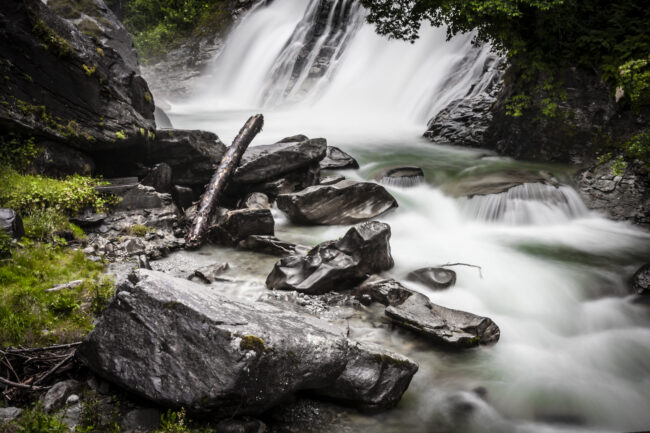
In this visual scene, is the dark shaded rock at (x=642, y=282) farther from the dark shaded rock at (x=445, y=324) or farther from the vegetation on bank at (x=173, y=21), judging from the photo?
the vegetation on bank at (x=173, y=21)

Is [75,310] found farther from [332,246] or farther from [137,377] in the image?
[332,246]

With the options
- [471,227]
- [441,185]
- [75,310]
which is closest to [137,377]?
[75,310]

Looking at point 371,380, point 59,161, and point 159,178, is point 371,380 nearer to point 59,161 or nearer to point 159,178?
point 159,178

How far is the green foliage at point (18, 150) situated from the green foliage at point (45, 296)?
8.05ft

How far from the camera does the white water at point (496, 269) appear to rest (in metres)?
3.75

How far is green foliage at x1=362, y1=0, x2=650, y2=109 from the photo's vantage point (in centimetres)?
828

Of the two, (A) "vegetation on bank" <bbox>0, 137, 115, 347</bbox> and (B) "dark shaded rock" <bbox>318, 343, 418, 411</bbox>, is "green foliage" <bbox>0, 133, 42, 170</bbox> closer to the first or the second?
(A) "vegetation on bank" <bbox>0, 137, 115, 347</bbox>

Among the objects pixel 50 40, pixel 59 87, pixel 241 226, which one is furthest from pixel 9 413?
pixel 50 40

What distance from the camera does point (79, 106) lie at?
7.42m

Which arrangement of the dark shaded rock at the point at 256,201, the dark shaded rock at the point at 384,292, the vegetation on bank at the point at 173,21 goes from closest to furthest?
1. the dark shaded rock at the point at 384,292
2. the dark shaded rock at the point at 256,201
3. the vegetation on bank at the point at 173,21

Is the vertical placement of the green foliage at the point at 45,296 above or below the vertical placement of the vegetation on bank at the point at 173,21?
below

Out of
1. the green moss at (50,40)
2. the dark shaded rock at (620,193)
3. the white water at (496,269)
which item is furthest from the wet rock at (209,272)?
the dark shaded rock at (620,193)

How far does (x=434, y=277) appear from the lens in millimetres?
5926

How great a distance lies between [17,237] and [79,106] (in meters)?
3.63
